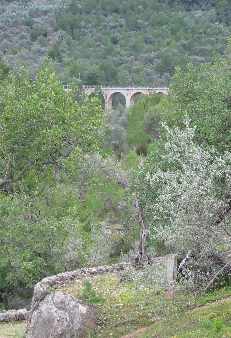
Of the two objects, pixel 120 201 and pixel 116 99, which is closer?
pixel 120 201

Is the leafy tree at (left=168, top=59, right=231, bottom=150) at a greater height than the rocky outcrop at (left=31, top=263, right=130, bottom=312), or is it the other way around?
the leafy tree at (left=168, top=59, right=231, bottom=150)

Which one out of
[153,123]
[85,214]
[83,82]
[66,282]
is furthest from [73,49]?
[66,282]

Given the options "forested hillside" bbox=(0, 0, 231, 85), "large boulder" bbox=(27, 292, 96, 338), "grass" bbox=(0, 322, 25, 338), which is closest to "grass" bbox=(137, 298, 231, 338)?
"large boulder" bbox=(27, 292, 96, 338)

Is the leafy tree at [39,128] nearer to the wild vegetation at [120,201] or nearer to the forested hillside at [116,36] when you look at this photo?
the wild vegetation at [120,201]

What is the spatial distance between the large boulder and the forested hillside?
65.4m

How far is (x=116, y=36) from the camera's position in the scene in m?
103

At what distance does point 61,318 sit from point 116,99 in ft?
248

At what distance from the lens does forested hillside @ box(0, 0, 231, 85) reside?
90500 millimetres

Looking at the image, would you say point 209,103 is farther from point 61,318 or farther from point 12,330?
point 61,318

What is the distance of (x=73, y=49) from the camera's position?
98.4 m

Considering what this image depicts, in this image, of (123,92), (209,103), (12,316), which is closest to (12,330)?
(12,316)

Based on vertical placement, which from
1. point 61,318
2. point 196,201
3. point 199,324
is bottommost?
point 61,318

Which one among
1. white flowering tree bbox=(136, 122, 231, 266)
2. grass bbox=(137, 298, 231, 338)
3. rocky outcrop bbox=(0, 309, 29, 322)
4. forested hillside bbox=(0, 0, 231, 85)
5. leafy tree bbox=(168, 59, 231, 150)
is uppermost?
forested hillside bbox=(0, 0, 231, 85)

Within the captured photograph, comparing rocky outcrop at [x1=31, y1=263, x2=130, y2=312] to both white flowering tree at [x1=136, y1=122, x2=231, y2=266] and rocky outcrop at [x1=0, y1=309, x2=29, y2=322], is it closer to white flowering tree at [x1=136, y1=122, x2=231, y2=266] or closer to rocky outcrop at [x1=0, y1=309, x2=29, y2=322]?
rocky outcrop at [x1=0, y1=309, x2=29, y2=322]
